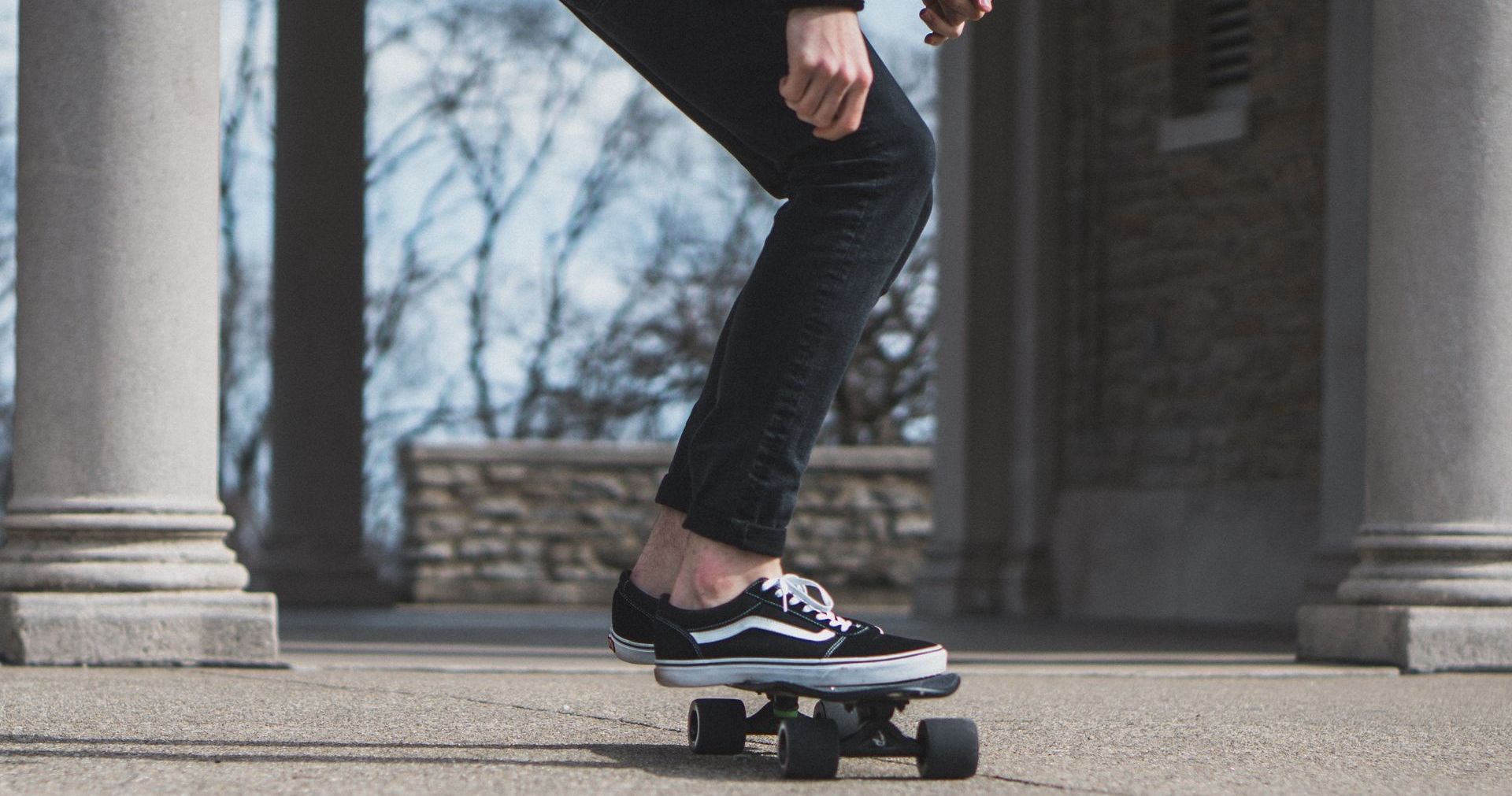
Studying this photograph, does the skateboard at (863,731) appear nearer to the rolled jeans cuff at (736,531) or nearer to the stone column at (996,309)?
the rolled jeans cuff at (736,531)

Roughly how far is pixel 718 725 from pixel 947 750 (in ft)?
1.22

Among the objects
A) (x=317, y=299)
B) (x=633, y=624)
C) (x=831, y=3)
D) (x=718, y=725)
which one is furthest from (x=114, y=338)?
(x=317, y=299)

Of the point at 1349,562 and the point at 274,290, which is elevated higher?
the point at 274,290

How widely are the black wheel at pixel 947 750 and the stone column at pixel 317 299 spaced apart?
30.1ft

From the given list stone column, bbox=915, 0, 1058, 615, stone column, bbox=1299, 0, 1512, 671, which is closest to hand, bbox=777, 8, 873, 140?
stone column, bbox=1299, 0, 1512, 671

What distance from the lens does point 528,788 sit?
242 cm

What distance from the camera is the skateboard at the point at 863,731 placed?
2.51m

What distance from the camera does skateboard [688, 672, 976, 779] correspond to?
2.51 m

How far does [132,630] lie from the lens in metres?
4.91

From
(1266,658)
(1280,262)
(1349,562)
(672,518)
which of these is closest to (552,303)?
(1280,262)

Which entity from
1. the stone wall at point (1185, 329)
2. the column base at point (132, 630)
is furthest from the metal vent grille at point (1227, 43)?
the column base at point (132, 630)

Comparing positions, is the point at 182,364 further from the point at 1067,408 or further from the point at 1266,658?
the point at 1067,408

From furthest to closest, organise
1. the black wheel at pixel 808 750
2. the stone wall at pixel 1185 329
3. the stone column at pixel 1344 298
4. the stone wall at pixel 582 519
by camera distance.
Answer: the stone wall at pixel 582 519
the stone wall at pixel 1185 329
the stone column at pixel 1344 298
the black wheel at pixel 808 750

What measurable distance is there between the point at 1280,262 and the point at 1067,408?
5.34 ft
